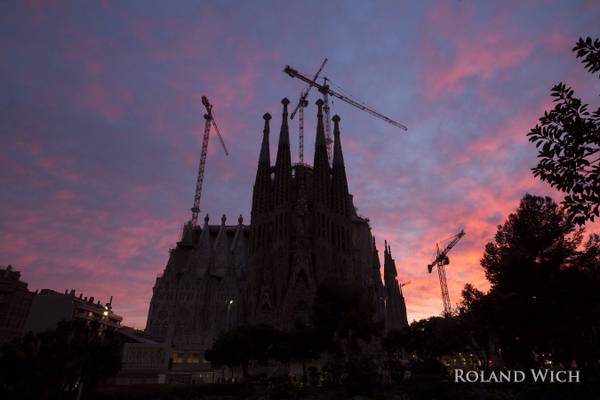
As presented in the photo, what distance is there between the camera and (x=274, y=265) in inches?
2581

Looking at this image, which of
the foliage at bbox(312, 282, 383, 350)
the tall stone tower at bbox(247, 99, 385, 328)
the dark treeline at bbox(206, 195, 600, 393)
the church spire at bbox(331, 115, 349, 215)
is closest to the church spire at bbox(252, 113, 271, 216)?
the tall stone tower at bbox(247, 99, 385, 328)

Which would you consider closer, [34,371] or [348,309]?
[34,371]

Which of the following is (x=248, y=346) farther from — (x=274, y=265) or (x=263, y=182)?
(x=263, y=182)

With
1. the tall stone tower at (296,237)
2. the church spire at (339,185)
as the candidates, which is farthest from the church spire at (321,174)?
the church spire at (339,185)

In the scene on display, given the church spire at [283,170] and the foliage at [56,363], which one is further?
the church spire at [283,170]

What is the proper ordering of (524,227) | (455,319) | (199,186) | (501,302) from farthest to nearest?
1. (199,186)
2. (455,319)
3. (524,227)
4. (501,302)

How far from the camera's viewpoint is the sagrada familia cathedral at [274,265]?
A: 62.4m

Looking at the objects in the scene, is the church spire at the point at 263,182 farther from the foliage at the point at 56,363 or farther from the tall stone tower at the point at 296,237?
the foliage at the point at 56,363

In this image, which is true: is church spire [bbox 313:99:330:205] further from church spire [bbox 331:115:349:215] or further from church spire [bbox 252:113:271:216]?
church spire [bbox 252:113:271:216]

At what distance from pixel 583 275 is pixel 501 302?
18.3 ft

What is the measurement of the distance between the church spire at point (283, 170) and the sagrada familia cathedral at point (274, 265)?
21 centimetres

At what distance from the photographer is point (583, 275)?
987 inches

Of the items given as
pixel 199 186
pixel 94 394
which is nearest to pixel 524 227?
pixel 94 394

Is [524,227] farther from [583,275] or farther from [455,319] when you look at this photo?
[455,319]
